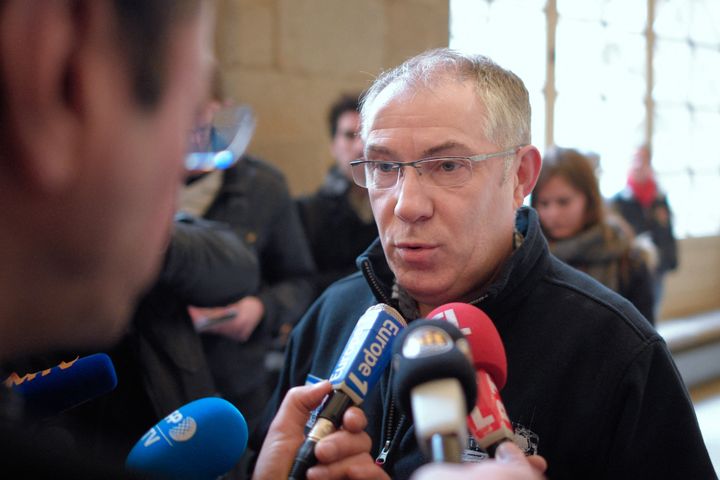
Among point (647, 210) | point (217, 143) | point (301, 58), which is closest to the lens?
point (217, 143)

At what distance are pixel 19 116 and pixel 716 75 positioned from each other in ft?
25.2

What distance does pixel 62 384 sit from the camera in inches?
42.0

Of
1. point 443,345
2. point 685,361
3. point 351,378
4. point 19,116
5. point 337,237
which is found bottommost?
point 685,361

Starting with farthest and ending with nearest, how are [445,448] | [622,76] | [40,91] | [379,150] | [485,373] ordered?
[622,76] < [379,150] < [485,373] < [445,448] < [40,91]

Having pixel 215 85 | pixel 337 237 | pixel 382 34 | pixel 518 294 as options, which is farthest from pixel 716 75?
pixel 518 294

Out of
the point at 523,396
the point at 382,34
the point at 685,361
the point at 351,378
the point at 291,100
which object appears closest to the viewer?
the point at 351,378

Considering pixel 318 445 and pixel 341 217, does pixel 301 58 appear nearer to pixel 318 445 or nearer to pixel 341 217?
pixel 341 217

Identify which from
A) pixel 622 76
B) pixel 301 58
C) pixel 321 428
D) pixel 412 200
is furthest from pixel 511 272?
pixel 622 76

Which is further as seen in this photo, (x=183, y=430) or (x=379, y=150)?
(x=379, y=150)

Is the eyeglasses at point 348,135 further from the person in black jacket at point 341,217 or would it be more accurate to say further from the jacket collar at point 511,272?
the jacket collar at point 511,272

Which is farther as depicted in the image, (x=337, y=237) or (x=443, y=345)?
(x=337, y=237)

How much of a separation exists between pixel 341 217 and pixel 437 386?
2351 mm

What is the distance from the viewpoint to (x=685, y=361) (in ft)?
17.9

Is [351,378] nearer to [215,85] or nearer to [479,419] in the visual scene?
[479,419]
